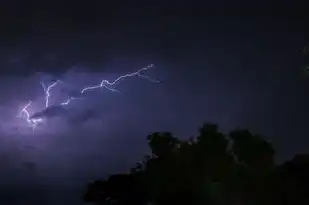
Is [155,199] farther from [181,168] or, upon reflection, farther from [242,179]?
[242,179]

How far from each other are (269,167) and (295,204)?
1.74 metres

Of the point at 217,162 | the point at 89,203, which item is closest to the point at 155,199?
the point at 217,162

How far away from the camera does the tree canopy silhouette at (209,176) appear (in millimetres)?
20344

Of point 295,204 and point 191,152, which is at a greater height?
point 191,152

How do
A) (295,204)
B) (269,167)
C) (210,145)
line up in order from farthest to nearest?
(210,145) → (269,167) → (295,204)

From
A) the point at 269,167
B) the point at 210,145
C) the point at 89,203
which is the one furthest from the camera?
the point at 89,203

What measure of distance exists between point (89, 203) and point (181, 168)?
4.25 m

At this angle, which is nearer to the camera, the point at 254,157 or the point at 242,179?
the point at 242,179

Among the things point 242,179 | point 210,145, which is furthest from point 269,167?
point 210,145

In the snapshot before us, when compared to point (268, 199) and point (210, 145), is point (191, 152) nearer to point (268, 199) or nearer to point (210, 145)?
point (210, 145)

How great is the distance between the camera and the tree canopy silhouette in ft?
66.7

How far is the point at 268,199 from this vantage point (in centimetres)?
2006

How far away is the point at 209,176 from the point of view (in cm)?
2138

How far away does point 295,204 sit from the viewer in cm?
1981
